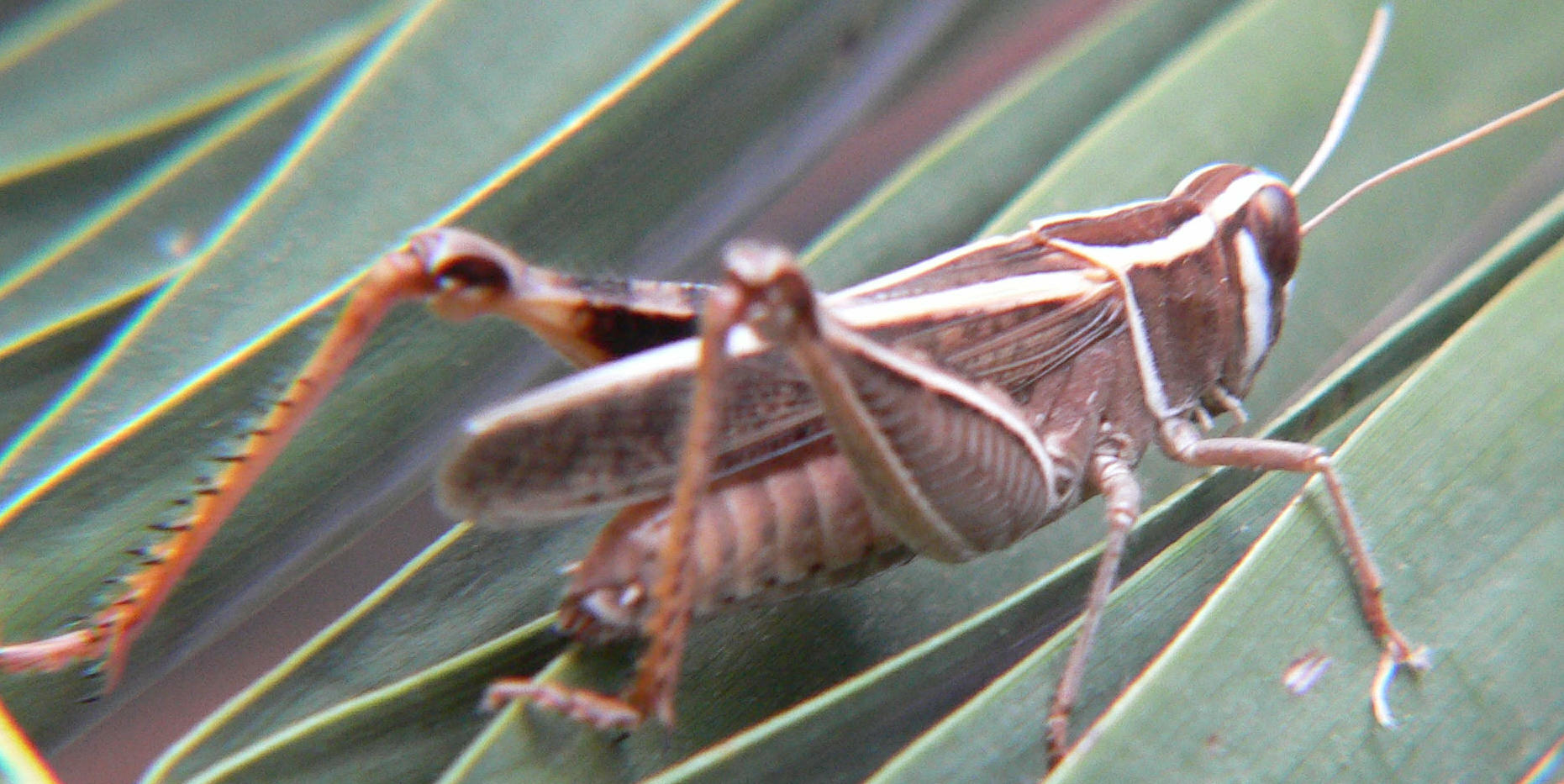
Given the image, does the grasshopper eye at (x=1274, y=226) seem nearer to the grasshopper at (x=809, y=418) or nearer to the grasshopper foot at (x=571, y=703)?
the grasshopper at (x=809, y=418)

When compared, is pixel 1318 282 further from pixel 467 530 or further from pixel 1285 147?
pixel 467 530

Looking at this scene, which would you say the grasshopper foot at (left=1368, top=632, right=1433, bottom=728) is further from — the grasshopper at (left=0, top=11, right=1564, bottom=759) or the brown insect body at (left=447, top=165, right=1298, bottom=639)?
the brown insect body at (left=447, top=165, right=1298, bottom=639)

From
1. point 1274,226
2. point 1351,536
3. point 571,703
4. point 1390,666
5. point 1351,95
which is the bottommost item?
point 1390,666

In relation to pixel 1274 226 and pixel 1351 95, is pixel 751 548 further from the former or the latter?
pixel 1351 95

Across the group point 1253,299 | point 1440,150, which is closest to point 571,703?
point 1253,299

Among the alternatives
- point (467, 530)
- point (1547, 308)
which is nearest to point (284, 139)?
point (467, 530)
